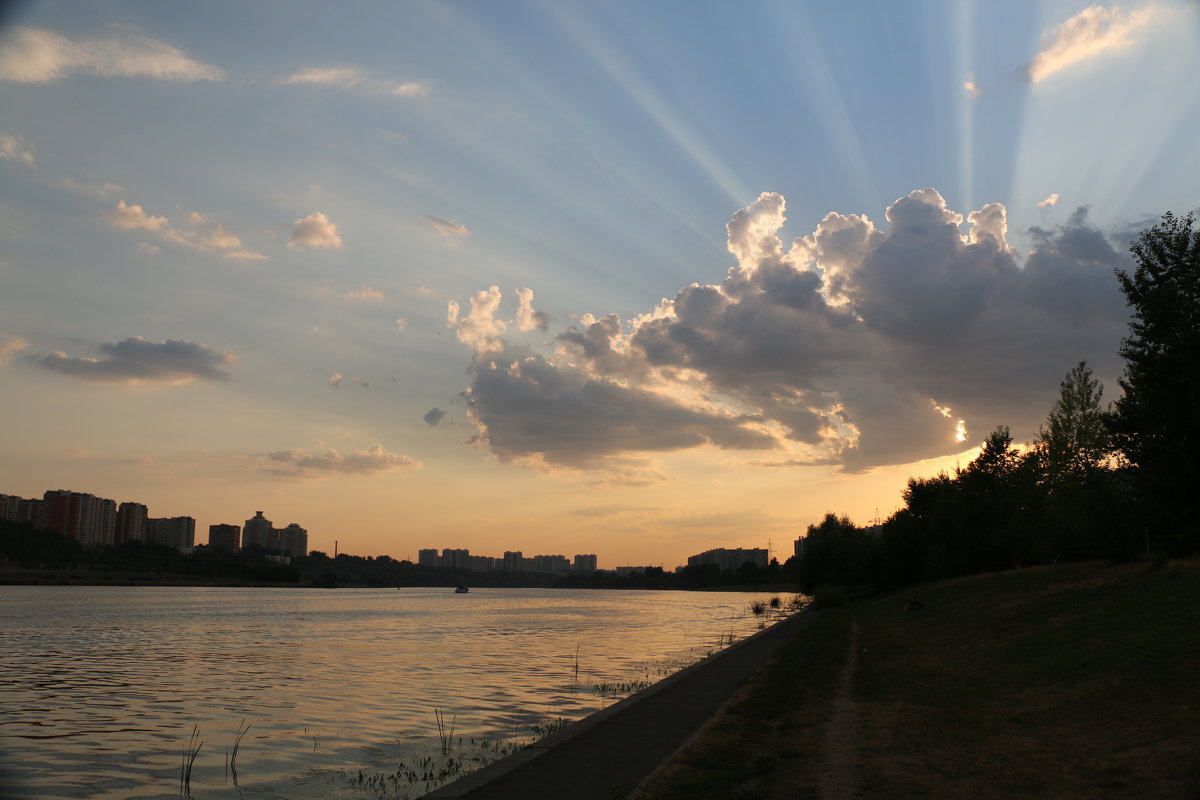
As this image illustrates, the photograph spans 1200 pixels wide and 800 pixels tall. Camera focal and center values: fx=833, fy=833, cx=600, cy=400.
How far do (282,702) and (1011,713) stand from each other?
20574 millimetres

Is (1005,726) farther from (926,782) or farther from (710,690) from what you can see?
(710,690)

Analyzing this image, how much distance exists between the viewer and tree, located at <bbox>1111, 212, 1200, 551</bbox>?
3544cm

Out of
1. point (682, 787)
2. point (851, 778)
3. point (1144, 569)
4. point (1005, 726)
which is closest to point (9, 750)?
point (682, 787)

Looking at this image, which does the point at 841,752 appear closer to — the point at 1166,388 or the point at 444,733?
the point at 444,733

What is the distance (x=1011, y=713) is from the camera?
705 inches

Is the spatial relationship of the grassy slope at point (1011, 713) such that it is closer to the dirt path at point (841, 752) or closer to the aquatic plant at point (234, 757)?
the dirt path at point (841, 752)

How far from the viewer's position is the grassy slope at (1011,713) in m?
11.6

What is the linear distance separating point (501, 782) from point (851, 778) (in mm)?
5072

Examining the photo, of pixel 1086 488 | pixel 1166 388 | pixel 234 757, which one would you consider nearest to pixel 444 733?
pixel 234 757

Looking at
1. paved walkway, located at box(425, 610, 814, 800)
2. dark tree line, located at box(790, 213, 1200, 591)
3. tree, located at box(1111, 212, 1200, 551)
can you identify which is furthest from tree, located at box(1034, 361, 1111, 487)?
paved walkway, located at box(425, 610, 814, 800)

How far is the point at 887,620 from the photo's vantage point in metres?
56.0

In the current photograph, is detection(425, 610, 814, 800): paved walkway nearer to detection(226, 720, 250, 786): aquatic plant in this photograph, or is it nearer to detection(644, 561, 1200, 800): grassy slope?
detection(644, 561, 1200, 800): grassy slope

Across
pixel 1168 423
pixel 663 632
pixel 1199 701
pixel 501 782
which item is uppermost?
pixel 1168 423

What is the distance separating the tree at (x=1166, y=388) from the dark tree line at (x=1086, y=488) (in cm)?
6
